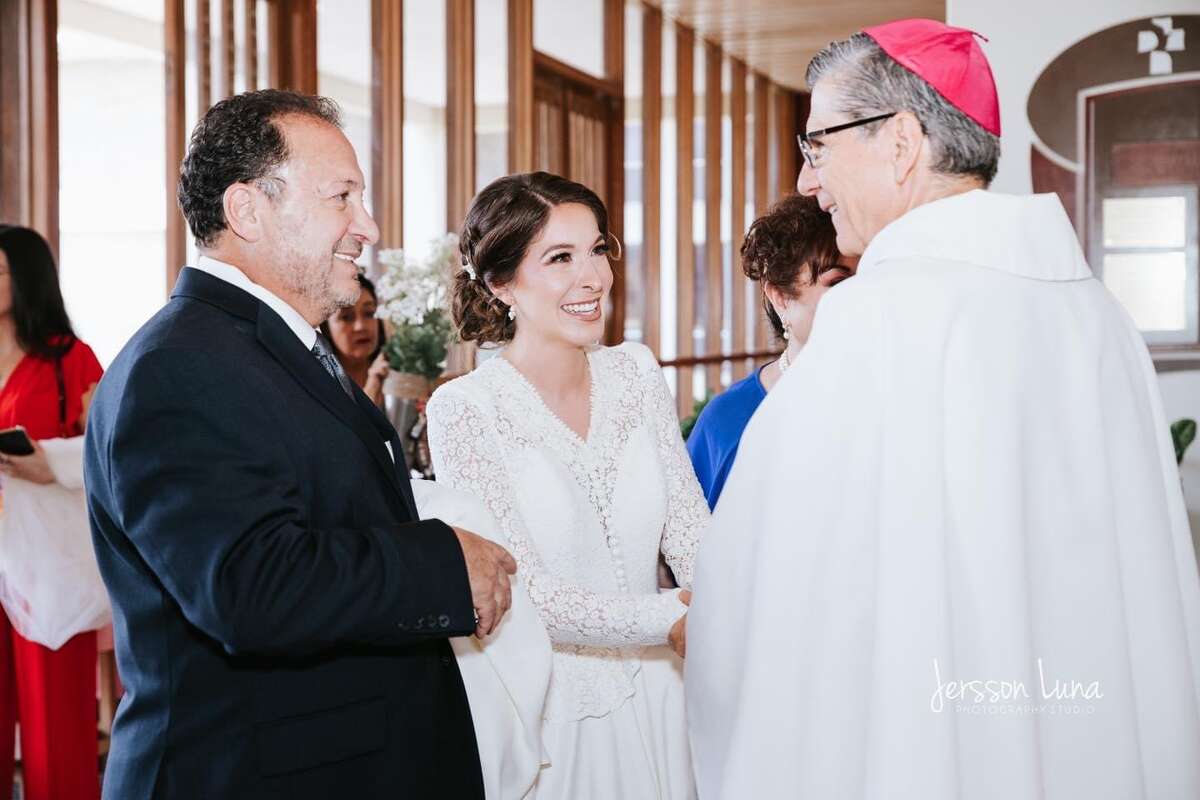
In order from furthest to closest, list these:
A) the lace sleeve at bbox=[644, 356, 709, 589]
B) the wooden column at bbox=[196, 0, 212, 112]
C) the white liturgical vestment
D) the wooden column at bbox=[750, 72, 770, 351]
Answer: the wooden column at bbox=[750, 72, 770, 351] → the wooden column at bbox=[196, 0, 212, 112] → the lace sleeve at bbox=[644, 356, 709, 589] → the white liturgical vestment

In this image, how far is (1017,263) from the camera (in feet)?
4.62

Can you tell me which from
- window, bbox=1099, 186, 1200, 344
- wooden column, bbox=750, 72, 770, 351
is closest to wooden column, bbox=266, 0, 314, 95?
window, bbox=1099, 186, 1200, 344

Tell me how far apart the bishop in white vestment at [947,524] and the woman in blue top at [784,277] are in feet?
2.91

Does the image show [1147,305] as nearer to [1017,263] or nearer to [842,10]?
[1017,263]

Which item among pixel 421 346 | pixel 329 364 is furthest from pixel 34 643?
pixel 329 364

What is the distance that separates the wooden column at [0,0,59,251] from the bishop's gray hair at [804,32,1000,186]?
3.56m

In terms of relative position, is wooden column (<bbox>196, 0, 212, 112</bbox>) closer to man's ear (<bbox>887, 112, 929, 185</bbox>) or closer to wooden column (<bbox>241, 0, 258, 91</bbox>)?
wooden column (<bbox>241, 0, 258, 91</bbox>)

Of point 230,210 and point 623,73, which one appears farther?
point 623,73

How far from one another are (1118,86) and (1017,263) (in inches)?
162

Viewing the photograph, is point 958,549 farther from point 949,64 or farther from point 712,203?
point 712,203

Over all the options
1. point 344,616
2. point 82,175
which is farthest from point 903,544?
point 82,175

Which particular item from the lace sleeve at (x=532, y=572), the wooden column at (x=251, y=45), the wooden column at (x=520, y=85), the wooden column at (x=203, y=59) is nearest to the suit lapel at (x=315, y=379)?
the lace sleeve at (x=532, y=572)

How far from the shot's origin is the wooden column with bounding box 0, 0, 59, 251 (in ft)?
13.9

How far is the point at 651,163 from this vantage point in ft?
29.5
